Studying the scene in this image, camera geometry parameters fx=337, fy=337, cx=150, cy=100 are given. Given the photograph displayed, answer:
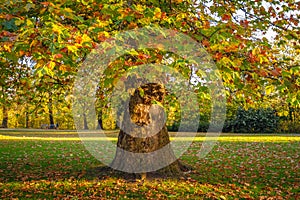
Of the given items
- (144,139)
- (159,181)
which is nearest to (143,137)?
(144,139)

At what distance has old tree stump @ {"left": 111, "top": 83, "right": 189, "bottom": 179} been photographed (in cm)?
759

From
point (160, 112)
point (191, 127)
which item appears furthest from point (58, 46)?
point (191, 127)

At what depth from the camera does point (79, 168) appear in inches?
364

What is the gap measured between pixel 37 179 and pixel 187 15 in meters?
5.02

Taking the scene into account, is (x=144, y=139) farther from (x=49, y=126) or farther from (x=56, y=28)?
(x=49, y=126)

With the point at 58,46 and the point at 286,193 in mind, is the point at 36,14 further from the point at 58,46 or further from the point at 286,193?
the point at 286,193

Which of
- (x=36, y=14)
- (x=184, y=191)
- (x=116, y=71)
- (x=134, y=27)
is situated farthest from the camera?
(x=184, y=191)

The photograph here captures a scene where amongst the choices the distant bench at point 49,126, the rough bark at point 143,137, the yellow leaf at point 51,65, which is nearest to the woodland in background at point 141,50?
the yellow leaf at point 51,65

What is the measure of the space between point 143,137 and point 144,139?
0.17 ft

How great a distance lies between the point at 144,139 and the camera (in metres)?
7.65

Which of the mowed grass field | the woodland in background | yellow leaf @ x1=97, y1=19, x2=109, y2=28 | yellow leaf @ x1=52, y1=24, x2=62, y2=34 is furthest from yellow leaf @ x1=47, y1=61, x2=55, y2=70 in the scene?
the mowed grass field

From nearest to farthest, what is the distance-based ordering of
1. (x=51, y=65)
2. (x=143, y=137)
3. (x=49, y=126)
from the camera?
1. (x=51, y=65)
2. (x=143, y=137)
3. (x=49, y=126)

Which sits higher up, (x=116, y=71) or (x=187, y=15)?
(x=187, y=15)

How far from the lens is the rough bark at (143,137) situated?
299 inches
